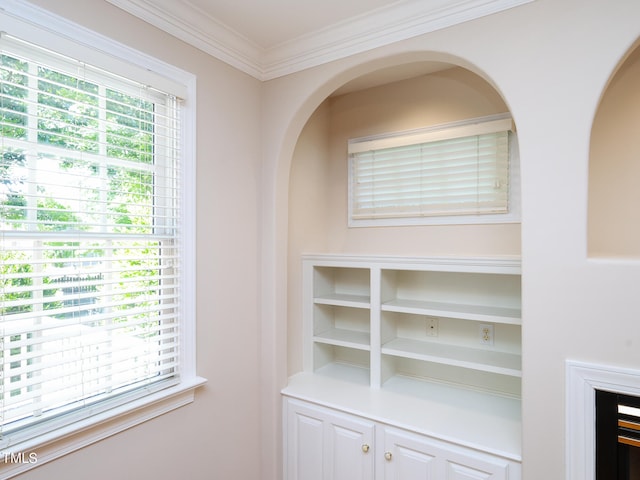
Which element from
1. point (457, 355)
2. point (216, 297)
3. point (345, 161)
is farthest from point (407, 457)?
point (345, 161)

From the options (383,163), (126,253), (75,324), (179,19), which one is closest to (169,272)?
(126,253)

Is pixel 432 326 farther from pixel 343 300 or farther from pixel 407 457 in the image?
pixel 407 457

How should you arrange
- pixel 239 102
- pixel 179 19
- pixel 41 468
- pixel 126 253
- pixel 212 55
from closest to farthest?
pixel 41 468, pixel 126 253, pixel 179 19, pixel 212 55, pixel 239 102

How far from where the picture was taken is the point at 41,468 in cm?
129

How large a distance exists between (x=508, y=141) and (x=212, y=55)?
1735mm

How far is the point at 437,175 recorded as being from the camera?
2.32 meters

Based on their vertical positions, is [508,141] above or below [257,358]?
above

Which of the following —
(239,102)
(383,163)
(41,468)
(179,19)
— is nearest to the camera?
(41,468)

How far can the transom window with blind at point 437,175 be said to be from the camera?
6.93 feet

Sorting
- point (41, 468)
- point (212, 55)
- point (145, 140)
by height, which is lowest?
point (41, 468)

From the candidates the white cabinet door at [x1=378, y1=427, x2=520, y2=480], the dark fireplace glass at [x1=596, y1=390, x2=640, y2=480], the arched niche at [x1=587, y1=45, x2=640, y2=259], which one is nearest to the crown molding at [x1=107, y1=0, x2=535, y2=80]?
the arched niche at [x1=587, y1=45, x2=640, y2=259]

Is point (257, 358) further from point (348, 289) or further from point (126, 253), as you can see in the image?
point (126, 253)

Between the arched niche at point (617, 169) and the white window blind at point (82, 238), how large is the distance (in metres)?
2.04

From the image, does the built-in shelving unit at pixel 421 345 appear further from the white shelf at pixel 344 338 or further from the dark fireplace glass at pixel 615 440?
the dark fireplace glass at pixel 615 440
